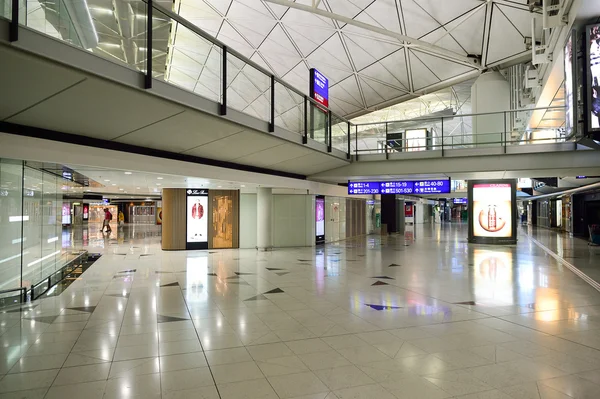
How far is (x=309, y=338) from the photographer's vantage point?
20.9 ft

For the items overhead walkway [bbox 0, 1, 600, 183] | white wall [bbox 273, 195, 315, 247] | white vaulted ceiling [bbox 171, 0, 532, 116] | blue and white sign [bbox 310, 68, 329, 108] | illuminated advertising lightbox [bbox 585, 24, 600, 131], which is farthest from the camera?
white wall [bbox 273, 195, 315, 247]

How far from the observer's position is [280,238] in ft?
71.0

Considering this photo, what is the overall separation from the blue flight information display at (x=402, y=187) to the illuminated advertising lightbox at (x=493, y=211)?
5632mm

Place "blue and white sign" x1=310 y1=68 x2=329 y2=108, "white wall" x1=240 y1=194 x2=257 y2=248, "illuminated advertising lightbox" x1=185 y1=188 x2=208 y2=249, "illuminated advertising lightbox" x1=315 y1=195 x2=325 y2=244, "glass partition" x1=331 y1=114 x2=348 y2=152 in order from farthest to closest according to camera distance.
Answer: "illuminated advertising lightbox" x1=315 y1=195 x2=325 y2=244, "white wall" x1=240 y1=194 x2=257 y2=248, "illuminated advertising lightbox" x1=185 y1=188 x2=208 y2=249, "glass partition" x1=331 y1=114 x2=348 y2=152, "blue and white sign" x1=310 y1=68 x2=329 y2=108

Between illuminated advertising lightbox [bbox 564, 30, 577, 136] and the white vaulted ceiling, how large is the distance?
8296 millimetres

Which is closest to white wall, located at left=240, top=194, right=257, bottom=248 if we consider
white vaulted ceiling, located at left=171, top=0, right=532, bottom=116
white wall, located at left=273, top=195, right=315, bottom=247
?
white wall, located at left=273, top=195, right=315, bottom=247

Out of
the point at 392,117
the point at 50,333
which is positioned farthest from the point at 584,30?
the point at 392,117

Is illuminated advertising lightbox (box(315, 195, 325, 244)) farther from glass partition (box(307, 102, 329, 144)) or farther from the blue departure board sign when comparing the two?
glass partition (box(307, 102, 329, 144))

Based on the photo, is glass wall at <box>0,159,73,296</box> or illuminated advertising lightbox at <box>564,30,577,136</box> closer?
glass wall at <box>0,159,73,296</box>

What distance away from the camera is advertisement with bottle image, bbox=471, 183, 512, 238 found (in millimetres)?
23031

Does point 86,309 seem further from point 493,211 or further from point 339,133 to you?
point 493,211

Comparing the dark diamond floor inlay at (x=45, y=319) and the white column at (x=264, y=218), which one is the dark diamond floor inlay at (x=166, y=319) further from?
the white column at (x=264, y=218)

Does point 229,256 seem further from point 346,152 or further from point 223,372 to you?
point 223,372

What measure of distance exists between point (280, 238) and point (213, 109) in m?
13.3
